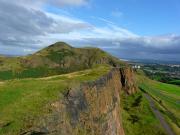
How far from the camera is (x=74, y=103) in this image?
127 feet

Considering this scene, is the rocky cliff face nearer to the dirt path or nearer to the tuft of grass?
the tuft of grass

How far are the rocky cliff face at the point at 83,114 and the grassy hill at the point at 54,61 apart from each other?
199 ft

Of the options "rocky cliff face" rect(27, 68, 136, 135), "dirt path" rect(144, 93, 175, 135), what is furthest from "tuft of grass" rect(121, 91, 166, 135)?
"rocky cliff face" rect(27, 68, 136, 135)

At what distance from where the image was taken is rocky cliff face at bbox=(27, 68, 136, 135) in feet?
103

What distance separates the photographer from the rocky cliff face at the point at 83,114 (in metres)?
31.5

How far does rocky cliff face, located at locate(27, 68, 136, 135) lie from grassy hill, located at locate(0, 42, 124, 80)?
60.6 meters

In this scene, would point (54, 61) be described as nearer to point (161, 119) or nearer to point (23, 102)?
point (161, 119)

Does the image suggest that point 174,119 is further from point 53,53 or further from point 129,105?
point 53,53

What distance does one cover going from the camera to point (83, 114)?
42.2m

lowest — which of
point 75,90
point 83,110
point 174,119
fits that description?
point 174,119

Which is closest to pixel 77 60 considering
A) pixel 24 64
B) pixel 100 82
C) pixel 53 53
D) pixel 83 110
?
pixel 53 53

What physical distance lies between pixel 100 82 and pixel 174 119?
57.3 meters

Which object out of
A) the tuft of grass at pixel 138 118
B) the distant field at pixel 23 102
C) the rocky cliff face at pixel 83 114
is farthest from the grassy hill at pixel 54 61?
the distant field at pixel 23 102

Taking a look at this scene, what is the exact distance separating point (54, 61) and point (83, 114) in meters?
123
